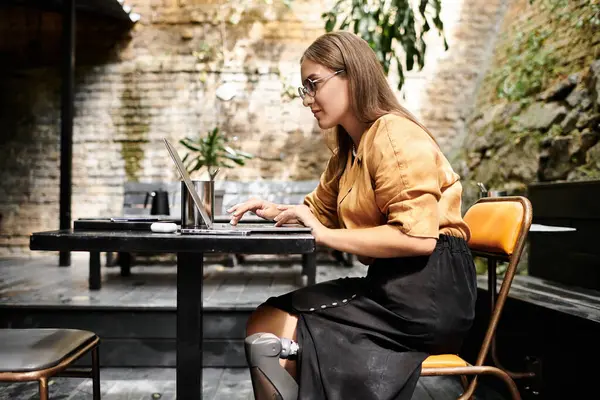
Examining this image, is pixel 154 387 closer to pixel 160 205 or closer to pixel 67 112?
Result: pixel 160 205

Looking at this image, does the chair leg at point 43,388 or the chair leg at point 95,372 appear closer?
the chair leg at point 43,388

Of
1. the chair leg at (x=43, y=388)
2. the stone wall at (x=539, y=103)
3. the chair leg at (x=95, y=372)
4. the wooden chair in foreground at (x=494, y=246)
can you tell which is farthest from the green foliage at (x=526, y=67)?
the chair leg at (x=43, y=388)

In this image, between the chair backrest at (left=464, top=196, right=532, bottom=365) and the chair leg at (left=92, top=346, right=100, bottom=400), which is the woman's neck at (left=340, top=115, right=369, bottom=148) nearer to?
the chair backrest at (left=464, top=196, right=532, bottom=365)

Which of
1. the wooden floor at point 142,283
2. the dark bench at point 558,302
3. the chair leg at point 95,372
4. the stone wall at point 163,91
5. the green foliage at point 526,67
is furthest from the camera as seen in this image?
the stone wall at point 163,91

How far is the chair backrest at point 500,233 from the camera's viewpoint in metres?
1.27

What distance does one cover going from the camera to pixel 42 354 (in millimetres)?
1246

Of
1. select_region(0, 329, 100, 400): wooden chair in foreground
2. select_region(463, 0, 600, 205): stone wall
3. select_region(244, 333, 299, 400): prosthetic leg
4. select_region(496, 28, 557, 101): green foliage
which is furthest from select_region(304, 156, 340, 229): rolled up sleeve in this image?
select_region(496, 28, 557, 101): green foliage

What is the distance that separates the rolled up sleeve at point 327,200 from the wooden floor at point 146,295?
1052 millimetres

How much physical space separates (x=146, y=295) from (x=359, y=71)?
2.23 m

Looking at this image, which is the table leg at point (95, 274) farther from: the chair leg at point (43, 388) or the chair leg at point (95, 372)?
the chair leg at point (43, 388)

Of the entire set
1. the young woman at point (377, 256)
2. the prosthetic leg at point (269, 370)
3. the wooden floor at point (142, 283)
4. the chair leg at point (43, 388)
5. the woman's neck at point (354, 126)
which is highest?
the woman's neck at point (354, 126)

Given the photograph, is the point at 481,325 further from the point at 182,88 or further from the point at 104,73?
the point at 104,73

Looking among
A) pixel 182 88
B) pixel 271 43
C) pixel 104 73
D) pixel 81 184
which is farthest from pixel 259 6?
pixel 81 184

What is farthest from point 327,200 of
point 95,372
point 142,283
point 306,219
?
point 142,283
